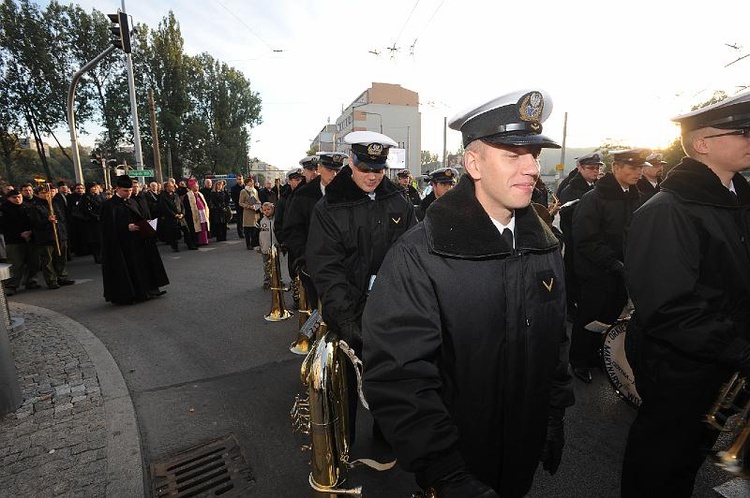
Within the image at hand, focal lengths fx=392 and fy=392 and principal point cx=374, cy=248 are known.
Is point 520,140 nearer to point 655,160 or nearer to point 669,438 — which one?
point 669,438

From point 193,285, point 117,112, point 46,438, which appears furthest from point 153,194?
point 117,112

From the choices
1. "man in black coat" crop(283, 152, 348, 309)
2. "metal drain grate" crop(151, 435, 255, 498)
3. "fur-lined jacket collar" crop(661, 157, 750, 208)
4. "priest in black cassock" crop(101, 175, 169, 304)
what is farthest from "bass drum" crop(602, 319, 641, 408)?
"priest in black cassock" crop(101, 175, 169, 304)

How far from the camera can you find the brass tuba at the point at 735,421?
6.24 ft

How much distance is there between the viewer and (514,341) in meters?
1.45

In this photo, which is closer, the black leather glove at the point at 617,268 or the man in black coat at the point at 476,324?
the man in black coat at the point at 476,324

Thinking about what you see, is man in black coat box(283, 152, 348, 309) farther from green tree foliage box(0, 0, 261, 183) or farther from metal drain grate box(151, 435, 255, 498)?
green tree foliage box(0, 0, 261, 183)

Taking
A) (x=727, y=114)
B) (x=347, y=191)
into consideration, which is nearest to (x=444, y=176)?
(x=347, y=191)

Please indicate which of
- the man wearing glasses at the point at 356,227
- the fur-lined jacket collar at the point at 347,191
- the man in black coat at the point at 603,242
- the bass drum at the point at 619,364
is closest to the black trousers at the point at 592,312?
the man in black coat at the point at 603,242

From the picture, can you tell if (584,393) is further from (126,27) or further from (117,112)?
(117,112)

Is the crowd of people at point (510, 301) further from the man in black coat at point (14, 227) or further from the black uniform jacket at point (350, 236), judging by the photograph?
the man in black coat at point (14, 227)

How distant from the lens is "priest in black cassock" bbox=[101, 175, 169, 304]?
7.04m

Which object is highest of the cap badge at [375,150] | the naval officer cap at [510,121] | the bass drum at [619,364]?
the cap badge at [375,150]

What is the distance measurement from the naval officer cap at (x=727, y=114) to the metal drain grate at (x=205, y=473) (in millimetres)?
3623

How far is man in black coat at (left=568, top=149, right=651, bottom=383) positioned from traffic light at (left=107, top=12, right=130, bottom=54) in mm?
14088
